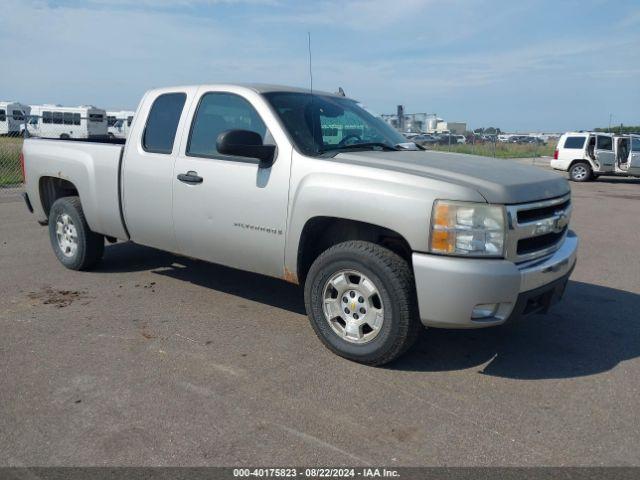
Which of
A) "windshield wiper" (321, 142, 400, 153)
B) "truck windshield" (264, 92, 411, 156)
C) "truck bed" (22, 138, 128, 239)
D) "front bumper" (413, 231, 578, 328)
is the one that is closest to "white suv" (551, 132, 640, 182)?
"truck windshield" (264, 92, 411, 156)

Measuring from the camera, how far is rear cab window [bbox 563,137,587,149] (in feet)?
71.3

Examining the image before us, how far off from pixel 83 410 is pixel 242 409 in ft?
2.91

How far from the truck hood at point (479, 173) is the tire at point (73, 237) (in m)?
3.10

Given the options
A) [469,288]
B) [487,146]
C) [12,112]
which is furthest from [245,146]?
[12,112]

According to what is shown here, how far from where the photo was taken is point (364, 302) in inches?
160

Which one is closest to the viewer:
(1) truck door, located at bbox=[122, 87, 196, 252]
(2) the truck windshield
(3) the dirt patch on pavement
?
(2) the truck windshield

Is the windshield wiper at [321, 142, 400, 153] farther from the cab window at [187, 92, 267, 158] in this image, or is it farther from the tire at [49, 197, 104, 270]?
the tire at [49, 197, 104, 270]

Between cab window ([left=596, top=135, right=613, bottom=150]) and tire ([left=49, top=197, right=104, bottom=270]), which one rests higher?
cab window ([left=596, top=135, right=613, bottom=150])

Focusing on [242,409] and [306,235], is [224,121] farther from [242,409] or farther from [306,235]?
[242,409]

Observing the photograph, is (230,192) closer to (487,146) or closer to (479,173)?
(479,173)

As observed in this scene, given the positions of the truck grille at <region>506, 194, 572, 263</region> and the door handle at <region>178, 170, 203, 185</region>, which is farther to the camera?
the door handle at <region>178, 170, 203, 185</region>

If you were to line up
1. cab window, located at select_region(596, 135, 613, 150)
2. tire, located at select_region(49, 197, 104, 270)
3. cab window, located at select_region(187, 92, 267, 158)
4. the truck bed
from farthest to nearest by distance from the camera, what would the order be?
cab window, located at select_region(596, 135, 613, 150) < tire, located at select_region(49, 197, 104, 270) < the truck bed < cab window, located at select_region(187, 92, 267, 158)

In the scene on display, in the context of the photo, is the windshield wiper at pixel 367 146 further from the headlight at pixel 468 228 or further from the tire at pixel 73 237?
the tire at pixel 73 237

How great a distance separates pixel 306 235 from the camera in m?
4.32
